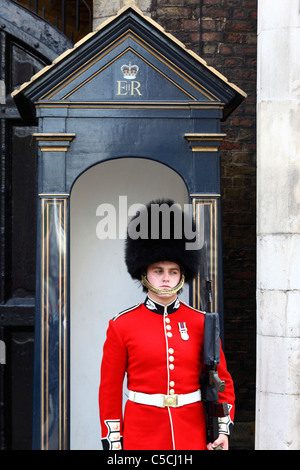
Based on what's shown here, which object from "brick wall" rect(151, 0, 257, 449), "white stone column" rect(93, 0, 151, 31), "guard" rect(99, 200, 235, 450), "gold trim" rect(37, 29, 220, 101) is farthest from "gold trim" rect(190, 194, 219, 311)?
"white stone column" rect(93, 0, 151, 31)

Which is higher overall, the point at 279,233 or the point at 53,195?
the point at 53,195

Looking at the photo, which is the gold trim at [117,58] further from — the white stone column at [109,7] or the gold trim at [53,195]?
the white stone column at [109,7]

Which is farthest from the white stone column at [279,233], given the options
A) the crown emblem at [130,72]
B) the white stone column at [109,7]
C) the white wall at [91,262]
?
the white stone column at [109,7]

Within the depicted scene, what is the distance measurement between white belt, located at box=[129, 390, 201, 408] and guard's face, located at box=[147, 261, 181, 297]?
1.52 ft

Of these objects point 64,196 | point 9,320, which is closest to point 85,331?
point 9,320

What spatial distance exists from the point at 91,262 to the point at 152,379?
1.46 metres

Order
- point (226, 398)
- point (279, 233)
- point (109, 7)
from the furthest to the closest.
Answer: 1. point (109, 7)
2. point (279, 233)
3. point (226, 398)

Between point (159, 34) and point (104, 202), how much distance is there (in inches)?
46.9

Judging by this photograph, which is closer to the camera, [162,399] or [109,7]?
[162,399]

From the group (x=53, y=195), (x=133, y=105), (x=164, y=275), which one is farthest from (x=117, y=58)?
(x=164, y=275)

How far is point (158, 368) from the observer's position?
2768 millimetres

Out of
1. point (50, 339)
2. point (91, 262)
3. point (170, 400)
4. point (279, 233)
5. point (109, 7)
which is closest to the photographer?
point (170, 400)

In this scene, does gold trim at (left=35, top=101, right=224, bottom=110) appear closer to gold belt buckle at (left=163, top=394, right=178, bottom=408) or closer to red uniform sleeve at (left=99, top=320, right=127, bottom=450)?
red uniform sleeve at (left=99, top=320, right=127, bottom=450)

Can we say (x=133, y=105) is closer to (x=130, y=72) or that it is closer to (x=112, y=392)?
(x=130, y=72)
